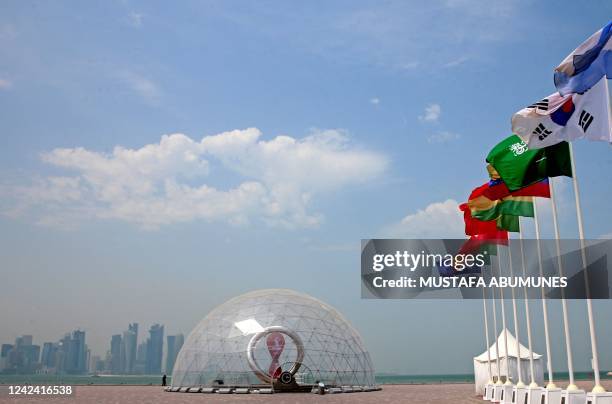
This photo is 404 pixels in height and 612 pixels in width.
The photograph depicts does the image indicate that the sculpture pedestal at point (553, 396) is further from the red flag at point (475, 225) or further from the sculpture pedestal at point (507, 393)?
the red flag at point (475, 225)

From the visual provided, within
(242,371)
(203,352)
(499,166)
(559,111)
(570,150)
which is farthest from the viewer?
(203,352)

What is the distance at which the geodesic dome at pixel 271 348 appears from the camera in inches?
1420

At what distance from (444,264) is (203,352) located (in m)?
17.5

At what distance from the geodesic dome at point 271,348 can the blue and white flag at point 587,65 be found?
84.3 feet

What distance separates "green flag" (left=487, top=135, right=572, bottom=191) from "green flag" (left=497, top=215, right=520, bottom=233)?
5.51 meters

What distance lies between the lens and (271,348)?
3638 cm

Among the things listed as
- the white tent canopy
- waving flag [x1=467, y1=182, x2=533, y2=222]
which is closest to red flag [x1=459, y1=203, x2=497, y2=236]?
waving flag [x1=467, y1=182, x2=533, y2=222]

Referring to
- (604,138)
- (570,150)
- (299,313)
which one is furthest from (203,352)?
(604,138)

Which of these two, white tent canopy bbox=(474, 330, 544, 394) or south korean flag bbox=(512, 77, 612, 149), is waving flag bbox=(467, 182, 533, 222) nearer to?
south korean flag bbox=(512, 77, 612, 149)

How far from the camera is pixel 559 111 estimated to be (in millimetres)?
16203

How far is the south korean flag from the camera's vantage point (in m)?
14.8

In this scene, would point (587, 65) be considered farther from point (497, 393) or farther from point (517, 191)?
point (497, 393)

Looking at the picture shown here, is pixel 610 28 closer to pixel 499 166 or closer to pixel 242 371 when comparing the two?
pixel 499 166

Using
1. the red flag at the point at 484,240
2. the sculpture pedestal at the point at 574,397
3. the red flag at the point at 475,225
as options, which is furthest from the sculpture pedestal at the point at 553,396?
the red flag at the point at 475,225
